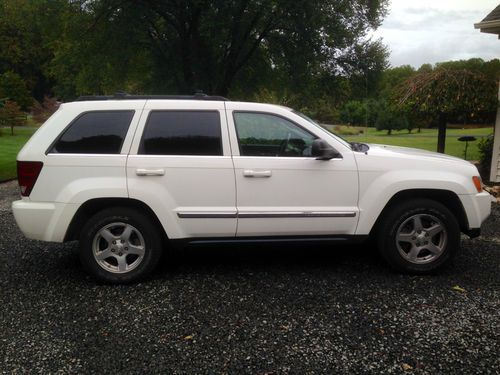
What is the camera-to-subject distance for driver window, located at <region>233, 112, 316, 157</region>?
4355 mm

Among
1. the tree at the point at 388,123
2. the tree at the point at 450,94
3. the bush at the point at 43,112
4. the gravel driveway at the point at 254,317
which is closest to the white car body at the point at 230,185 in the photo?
the gravel driveway at the point at 254,317

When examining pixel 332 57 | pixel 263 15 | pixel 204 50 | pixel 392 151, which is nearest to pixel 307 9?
pixel 263 15

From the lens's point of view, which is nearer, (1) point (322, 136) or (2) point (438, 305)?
(2) point (438, 305)

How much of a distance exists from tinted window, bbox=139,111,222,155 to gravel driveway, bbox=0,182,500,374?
129cm

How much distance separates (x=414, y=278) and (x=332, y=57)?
38.6 feet

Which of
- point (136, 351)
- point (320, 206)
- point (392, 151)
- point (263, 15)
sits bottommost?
point (136, 351)

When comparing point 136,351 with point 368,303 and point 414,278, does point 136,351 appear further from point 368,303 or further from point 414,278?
point 414,278

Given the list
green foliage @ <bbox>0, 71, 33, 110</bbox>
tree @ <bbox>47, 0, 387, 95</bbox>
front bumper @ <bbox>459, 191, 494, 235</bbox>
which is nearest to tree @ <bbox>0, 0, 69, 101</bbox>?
green foliage @ <bbox>0, 71, 33, 110</bbox>

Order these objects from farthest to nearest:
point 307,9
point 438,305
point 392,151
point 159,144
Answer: point 307,9 → point 392,151 → point 159,144 → point 438,305

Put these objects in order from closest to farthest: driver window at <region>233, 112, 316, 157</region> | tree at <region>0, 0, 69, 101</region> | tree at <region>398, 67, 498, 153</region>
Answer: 1. driver window at <region>233, 112, 316, 157</region>
2. tree at <region>398, 67, 498, 153</region>
3. tree at <region>0, 0, 69, 101</region>

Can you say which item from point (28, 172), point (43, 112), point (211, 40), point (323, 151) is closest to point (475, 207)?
point (323, 151)

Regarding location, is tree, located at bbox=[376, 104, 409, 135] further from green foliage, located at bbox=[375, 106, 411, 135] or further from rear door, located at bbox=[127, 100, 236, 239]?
rear door, located at bbox=[127, 100, 236, 239]

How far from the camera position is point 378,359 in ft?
9.93

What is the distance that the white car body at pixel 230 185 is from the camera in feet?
13.6
